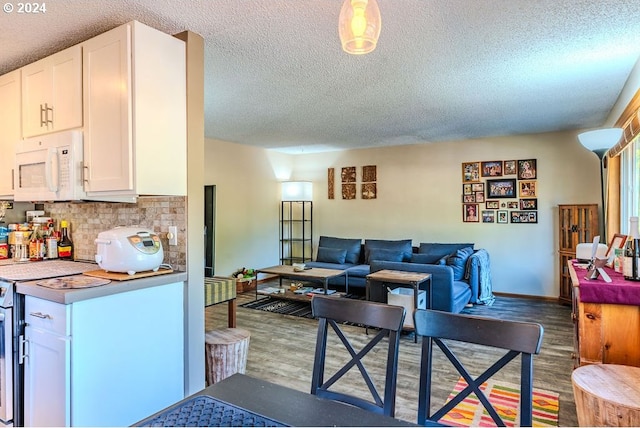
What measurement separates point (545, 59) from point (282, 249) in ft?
18.5

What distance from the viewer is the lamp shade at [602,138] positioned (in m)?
3.32

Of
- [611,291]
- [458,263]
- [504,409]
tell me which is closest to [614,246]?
[611,291]

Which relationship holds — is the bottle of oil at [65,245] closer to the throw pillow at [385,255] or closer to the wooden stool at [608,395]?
the wooden stool at [608,395]

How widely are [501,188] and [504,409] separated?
3988mm

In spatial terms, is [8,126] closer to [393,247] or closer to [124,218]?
[124,218]

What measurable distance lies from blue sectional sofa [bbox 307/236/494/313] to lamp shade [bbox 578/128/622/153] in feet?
5.78

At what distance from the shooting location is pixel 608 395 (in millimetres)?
1501

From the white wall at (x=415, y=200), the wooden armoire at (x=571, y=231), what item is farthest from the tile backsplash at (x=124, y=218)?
the wooden armoire at (x=571, y=231)

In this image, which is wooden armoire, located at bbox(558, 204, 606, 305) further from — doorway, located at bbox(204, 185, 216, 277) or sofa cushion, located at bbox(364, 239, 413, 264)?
doorway, located at bbox(204, 185, 216, 277)

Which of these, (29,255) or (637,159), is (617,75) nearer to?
(637,159)

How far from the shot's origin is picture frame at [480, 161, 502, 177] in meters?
5.81

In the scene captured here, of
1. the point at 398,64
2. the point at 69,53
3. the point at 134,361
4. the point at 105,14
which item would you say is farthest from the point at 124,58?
the point at 398,64

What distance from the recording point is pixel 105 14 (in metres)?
2.05

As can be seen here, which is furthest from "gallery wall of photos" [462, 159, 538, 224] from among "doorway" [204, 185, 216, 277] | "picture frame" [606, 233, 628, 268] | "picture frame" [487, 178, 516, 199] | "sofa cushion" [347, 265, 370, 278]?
"doorway" [204, 185, 216, 277]
